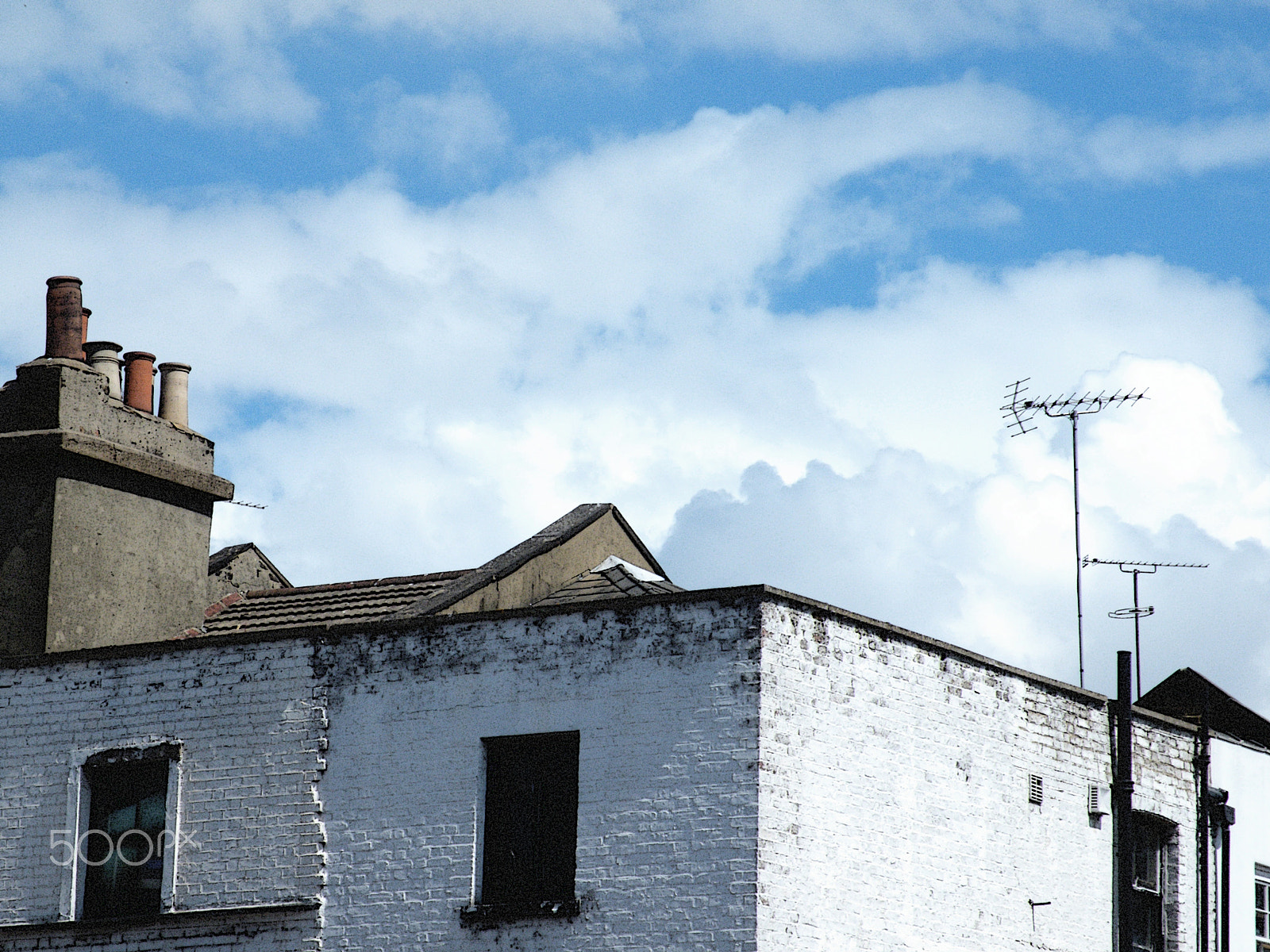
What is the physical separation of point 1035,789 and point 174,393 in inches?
425

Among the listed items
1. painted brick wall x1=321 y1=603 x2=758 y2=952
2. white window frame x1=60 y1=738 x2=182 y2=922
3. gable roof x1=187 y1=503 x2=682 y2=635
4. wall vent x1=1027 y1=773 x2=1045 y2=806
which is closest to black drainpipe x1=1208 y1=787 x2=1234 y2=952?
wall vent x1=1027 y1=773 x2=1045 y2=806

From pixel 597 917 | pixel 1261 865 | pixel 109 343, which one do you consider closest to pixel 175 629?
pixel 109 343

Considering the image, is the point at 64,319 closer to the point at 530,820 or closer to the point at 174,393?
the point at 174,393

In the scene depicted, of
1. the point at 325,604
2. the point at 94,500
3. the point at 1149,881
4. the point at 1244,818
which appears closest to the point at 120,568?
the point at 94,500

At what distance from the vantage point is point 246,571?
24.9m

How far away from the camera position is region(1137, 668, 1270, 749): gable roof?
934 inches

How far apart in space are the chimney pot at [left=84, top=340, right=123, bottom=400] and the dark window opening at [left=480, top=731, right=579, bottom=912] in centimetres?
698

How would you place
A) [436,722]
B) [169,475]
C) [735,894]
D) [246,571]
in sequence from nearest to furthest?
1. [735,894]
2. [436,722]
3. [169,475]
4. [246,571]

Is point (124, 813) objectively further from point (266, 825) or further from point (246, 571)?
point (246, 571)

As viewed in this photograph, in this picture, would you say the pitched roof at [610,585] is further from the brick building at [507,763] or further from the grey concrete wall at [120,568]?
the grey concrete wall at [120,568]

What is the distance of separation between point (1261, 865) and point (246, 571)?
12886mm

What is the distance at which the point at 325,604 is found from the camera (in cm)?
2280

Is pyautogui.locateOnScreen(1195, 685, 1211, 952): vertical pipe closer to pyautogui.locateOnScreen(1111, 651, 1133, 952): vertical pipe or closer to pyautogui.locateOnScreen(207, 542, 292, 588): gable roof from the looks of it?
pyautogui.locateOnScreen(1111, 651, 1133, 952): vertical pipe

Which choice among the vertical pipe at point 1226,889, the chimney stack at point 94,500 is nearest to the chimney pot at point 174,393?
the chimney stack at point 94,500
